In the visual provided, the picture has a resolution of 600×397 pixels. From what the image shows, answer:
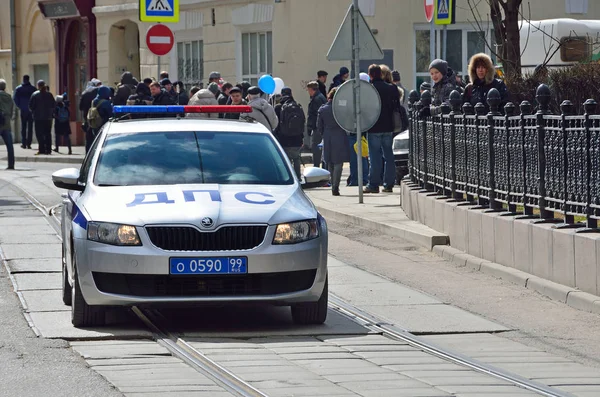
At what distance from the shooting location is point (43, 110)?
35469mm

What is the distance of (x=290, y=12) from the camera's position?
31609 millimetres

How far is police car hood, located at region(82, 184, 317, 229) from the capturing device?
9059 millimetres

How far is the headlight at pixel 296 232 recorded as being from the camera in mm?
9164

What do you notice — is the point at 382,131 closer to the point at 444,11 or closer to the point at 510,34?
the point at 444,11

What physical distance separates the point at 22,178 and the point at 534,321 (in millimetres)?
17842

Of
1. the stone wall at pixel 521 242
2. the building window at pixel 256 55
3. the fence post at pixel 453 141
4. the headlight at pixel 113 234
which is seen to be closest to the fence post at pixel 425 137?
the stone wall at pixel 521 242

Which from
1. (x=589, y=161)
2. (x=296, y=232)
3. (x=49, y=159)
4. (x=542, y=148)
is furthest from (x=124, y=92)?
(x=296, y=232)

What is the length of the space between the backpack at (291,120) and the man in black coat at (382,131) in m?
1.84

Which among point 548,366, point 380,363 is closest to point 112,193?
point 380,363

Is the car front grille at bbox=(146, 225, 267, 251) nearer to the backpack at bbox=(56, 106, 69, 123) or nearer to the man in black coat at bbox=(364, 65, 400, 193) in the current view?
the man in black coat at bbox=(364, 65, 400, 193)

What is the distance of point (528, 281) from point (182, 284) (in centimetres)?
352

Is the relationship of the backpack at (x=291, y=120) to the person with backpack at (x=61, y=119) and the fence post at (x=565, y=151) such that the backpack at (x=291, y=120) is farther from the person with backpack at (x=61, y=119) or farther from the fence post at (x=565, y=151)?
the person with backpack at (x=61, y=119)

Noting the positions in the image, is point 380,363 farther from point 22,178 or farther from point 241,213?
point 22,178

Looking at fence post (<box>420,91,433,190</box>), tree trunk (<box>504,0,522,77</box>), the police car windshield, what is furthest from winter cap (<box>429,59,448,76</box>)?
the police car windshield
